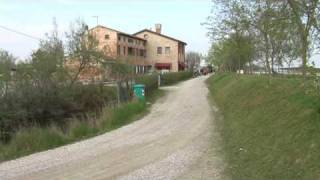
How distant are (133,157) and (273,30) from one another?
8.71 m

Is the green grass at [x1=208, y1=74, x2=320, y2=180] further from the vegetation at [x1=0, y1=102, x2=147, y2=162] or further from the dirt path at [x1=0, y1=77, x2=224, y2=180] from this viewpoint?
the vegetation at [x1=0, y1=102, x2=147, y2=162]

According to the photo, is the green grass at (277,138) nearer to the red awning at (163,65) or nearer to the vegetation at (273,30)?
the vegetation at (273,30)

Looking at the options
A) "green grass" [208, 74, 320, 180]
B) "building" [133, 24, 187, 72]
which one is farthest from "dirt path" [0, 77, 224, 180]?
"building" [133, 24, 187, 72]

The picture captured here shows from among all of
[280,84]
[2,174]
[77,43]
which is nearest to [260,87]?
[280,84]

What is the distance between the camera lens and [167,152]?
1567 cm

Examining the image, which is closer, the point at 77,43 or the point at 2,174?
the point at 2,174

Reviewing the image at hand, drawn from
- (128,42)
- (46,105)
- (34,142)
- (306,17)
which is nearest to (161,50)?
(128,42)

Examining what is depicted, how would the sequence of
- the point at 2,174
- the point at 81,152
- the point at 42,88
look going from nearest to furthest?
the point at 2,174, the point at 81,152, the point at 42,88

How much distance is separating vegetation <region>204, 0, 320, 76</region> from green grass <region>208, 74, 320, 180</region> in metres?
1.04

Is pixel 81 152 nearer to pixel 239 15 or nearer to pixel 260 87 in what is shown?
pixel 260 87

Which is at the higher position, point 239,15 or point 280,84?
point 239,15

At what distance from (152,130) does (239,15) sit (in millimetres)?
11191

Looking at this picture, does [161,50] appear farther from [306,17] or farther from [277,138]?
[277,138]

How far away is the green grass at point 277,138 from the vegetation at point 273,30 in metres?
1.04
